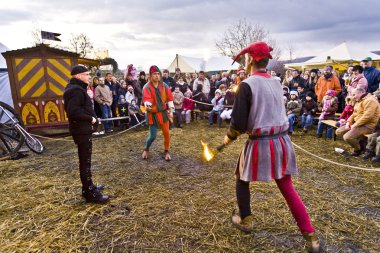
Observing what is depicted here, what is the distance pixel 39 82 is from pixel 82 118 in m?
5.99

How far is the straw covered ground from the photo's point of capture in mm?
2779

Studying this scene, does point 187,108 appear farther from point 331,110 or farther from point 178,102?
point 331,110

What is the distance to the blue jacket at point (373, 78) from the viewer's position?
309 inches

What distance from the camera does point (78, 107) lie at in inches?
132

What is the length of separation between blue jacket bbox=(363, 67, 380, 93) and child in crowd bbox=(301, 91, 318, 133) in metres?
1.55

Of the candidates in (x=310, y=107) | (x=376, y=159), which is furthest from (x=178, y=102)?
(x=376, y=159)

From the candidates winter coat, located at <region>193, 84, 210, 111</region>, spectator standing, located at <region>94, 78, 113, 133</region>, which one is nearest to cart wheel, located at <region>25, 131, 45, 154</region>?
spectator standing, located at <region>94, 78, 113, 133</region>

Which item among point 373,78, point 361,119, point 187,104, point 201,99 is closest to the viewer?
point 361,119

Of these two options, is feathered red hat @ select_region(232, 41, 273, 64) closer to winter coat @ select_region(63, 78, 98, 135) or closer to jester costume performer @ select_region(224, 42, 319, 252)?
jester costume performer @ select_region(224, 42, 319, 252)

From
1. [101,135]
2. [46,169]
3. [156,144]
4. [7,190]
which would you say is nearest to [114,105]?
[101,135]

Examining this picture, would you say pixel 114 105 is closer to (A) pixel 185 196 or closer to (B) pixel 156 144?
(B) pixel 156 144

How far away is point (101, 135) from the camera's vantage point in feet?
28.8

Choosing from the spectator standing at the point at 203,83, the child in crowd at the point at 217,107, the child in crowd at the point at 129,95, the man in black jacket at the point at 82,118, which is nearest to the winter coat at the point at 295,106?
the child in crowd at the point at 217,107

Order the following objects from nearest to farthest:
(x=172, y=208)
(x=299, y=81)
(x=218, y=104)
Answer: (x=172, y=208)
(x=299, y=81)
(x=218, y=104)
